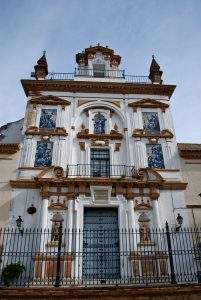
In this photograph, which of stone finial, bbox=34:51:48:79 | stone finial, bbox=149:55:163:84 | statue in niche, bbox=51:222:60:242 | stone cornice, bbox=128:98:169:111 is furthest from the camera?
stone finial, bbox=149:55:163:84

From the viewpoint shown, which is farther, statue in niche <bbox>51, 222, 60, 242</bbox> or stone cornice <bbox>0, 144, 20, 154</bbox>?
stone cornice <bbox>0, 144, 20, 154</bbox>

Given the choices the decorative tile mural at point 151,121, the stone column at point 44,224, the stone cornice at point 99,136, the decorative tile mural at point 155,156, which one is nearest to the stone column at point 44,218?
the stone column at point 44,224

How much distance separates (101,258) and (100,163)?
19.1 feet

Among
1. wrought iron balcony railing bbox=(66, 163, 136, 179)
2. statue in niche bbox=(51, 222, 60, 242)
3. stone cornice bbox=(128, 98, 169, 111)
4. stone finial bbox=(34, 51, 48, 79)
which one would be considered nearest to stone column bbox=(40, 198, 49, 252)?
statue in niche bbox=(51, 222, 60, 242)

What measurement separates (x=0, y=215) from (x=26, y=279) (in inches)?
136

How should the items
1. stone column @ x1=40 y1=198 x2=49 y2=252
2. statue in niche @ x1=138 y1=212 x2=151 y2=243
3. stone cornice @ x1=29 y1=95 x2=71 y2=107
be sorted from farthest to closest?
stone cornice @ x1=29 y1=95 x2=71 y2=107 → statue in niche @ x1=138 y1=212 x2=151 y2=243 → stone column @ x1=40 y1=198 x2=49 y2=252

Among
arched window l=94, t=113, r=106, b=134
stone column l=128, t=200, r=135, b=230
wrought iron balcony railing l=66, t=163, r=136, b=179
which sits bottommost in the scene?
stone column l=128, t=200, r=135, b=230

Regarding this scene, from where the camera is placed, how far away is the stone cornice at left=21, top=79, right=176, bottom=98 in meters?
22.4

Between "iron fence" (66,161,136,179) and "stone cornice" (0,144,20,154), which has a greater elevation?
"stone cornice" (0,144,20,154)

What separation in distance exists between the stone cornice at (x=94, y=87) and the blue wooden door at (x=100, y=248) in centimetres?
856

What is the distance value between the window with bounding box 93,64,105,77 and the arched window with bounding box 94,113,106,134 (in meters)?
4.89

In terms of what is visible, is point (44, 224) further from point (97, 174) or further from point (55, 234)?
point (97, 174)

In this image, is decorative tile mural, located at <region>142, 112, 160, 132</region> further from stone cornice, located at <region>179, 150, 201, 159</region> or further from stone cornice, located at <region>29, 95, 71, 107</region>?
stone cornice, located at <region>29, 95, 71, 107</region>

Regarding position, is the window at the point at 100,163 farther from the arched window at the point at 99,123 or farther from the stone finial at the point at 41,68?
the stone finial at the point at 41,68
